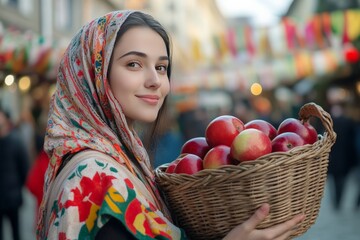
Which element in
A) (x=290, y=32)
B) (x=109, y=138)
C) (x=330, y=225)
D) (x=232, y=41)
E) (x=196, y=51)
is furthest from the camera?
(x=196, y=51)

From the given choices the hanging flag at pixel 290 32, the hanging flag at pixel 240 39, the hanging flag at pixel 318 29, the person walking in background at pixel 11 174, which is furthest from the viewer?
the hanging flag at pixel 240 39

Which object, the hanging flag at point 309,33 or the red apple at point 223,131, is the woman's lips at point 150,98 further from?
the hanging flag at point 309,33

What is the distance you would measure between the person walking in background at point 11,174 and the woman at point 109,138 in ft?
15.4

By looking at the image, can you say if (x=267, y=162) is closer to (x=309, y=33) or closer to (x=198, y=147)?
(x=198, y=147)

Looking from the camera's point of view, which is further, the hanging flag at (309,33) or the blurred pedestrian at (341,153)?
the hanging flag at (309,33)

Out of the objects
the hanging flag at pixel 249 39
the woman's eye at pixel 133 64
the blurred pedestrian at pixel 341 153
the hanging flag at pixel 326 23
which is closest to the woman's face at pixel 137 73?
the woman's eye at pixel 133 64

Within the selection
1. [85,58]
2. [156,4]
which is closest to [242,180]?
[85,58]

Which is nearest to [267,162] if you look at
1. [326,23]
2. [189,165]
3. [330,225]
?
[189,165]

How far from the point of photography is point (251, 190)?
5.84 ft

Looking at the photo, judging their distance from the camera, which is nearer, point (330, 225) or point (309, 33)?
point (330, 225)

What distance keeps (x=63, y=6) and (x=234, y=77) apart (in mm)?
9803

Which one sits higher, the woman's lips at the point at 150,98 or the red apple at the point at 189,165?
the woman's lips at the point at 150,98

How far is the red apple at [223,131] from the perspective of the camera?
81.9 inches

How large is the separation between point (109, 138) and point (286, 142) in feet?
2.01
